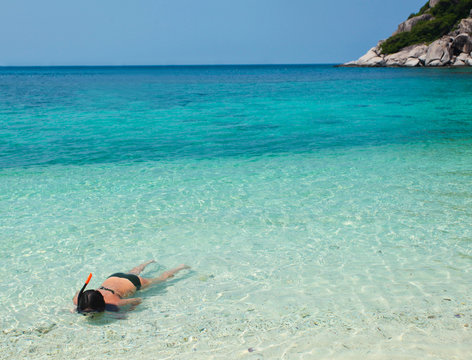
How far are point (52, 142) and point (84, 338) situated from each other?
38.3ft

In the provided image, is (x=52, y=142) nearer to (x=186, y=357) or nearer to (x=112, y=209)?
(x=112, y=209)

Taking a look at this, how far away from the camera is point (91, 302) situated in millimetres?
4746

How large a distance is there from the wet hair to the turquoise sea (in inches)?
5.9

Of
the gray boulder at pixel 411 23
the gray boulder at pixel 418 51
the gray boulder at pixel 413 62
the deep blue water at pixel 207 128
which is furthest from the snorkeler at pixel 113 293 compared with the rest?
the gray boulder at pixel 411 23

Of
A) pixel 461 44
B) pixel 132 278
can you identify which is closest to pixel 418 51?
pixel 461 44

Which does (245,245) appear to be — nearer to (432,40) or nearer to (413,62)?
(413,62)

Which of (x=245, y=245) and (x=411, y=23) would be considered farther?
(x=411, y=23)

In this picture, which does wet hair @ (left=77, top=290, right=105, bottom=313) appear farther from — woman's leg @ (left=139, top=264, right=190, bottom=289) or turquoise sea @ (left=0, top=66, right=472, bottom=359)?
woman's leg @ (left=139, top=264, right=190, bottom=289)

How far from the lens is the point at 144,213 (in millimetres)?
8039

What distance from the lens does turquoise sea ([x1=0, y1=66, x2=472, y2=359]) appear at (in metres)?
4.46

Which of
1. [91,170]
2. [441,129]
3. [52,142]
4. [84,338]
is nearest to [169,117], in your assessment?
[52,142]

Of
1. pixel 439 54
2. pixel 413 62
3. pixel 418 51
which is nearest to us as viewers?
pixel 439 54

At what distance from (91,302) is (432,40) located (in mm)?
107437

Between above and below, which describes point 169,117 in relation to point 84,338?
Answer: above
